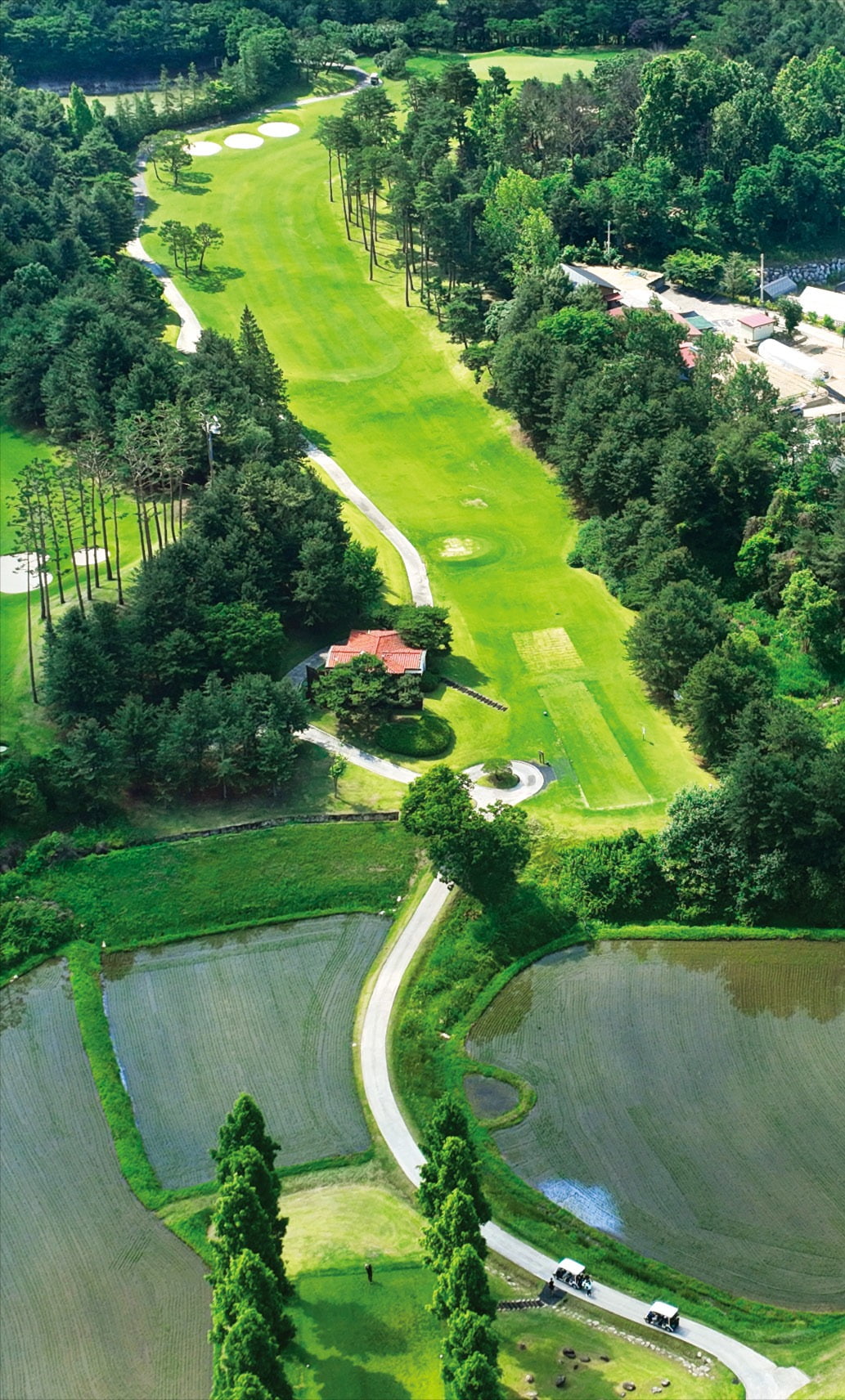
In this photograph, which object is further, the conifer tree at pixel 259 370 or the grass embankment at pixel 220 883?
the conifer tree at pixel 259 370

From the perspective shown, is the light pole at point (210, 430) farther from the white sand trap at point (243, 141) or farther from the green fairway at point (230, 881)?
the white sand trap at point (243, 141)

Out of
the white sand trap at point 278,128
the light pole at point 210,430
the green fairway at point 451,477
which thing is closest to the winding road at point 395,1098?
the green fairway at point 451,477

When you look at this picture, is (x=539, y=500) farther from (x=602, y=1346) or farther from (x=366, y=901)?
(x=602, y=1346)

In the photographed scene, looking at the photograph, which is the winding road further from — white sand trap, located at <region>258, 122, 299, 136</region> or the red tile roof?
white sand trap, located at <region>258, 122, 299, 136</region>

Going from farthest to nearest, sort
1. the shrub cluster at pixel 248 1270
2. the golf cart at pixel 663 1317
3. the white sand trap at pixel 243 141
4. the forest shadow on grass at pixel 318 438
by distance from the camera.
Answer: the white sand trap at pixel 243 141 → the forest shadow on grass at pixel 318 438 → the golf cart at pixel 663 1317 → the shrub cluster at pixel 248 1270

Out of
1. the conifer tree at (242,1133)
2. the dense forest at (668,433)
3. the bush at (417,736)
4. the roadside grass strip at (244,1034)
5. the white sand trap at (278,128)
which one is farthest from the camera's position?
the white sand trap at (278,128)

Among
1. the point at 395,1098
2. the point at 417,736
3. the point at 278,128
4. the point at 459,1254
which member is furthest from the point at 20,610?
the point at 278,128
